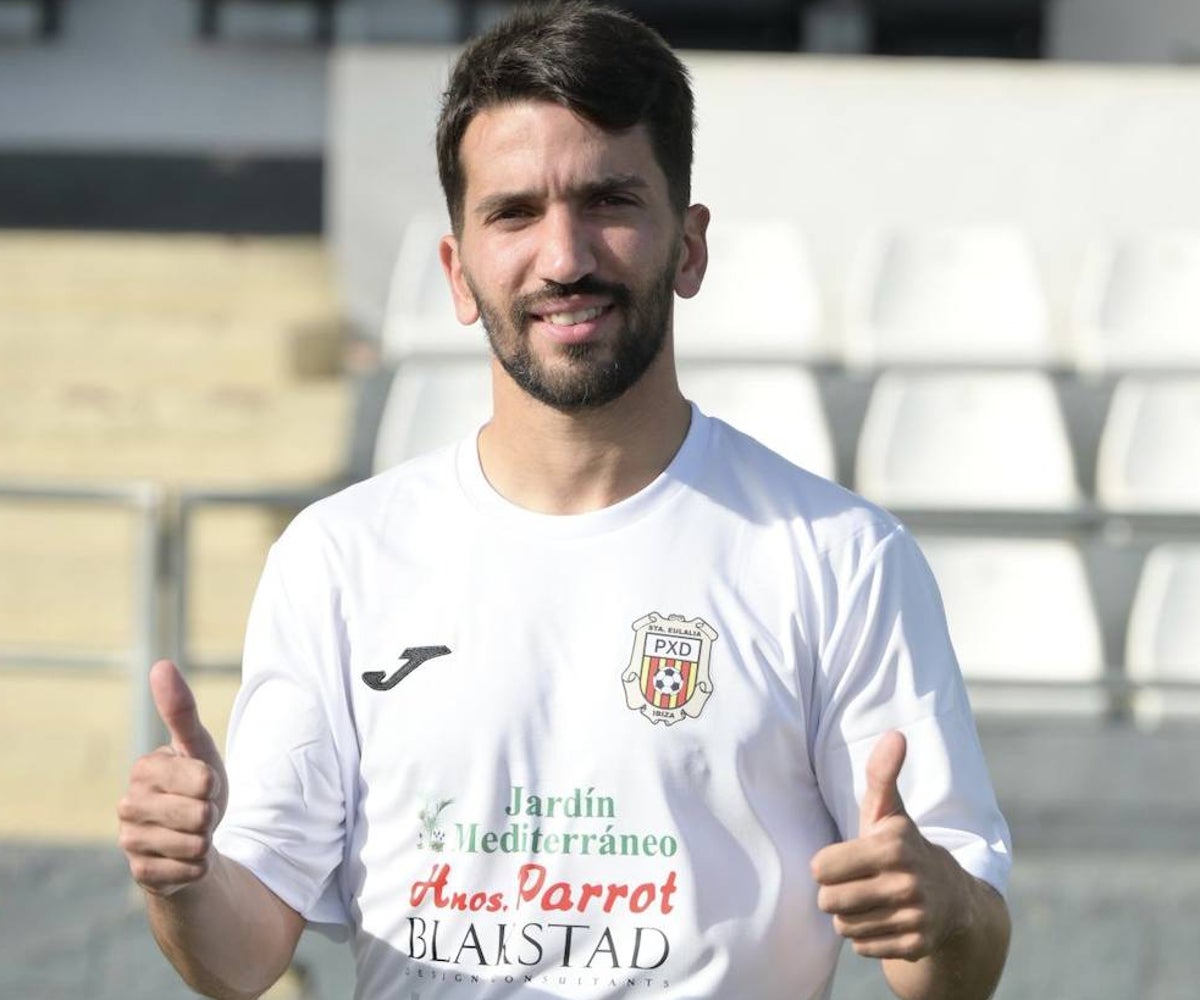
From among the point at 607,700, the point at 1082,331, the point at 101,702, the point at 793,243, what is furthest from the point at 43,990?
the point at 1082,331

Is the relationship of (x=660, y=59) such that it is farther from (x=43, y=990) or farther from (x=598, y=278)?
(x=43, y=990)

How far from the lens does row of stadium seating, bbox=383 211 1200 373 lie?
211 inches

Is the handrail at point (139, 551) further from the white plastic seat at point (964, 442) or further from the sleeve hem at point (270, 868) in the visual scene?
the sleeve hem at point (270, 868)

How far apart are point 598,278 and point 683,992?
23.8 inches

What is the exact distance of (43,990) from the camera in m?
3.81

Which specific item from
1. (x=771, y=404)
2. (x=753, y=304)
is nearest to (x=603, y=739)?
(x=771, y=404)

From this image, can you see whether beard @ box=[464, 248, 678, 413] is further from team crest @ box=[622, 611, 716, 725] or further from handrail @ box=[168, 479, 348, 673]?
handrail @ box=[168, 479, 348, 673]

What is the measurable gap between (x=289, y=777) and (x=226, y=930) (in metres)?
0.14

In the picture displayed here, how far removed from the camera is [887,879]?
4.99 ft

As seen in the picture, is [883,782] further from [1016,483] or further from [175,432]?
[175,432]

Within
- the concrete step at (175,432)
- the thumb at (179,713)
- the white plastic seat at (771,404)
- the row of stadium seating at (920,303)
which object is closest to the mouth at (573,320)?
the thumb at (179,713)

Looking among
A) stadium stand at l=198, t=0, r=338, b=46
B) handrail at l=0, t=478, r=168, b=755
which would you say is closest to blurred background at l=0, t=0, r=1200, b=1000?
handrail at l=0, t=478, r=168, b=755

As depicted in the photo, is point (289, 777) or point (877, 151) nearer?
point (289, 777)

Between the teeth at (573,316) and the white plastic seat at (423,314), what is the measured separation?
3404mm
